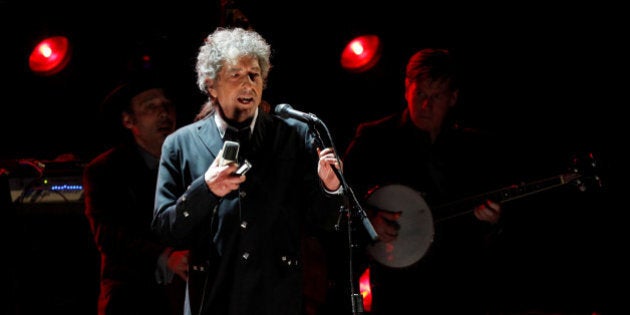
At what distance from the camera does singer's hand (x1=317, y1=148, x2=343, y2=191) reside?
280cm

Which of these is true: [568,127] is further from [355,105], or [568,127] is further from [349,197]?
[349,197]

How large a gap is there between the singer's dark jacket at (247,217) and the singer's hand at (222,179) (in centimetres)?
4

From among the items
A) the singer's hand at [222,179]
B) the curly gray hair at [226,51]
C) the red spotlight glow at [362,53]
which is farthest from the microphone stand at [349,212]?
the red spotlight glow at [362,53]

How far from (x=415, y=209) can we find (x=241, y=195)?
7.79 feet

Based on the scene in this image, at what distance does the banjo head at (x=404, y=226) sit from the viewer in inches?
197

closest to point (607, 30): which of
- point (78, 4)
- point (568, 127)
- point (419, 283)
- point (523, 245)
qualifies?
point (568, 127)

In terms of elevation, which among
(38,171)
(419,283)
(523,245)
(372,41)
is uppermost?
(372,41)

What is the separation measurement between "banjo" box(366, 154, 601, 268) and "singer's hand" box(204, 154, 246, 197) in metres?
2.37

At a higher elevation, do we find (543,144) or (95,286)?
(543,144)

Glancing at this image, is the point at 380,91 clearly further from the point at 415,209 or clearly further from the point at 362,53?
the point at 415,209

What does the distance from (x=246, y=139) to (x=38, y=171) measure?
2910 millimetres

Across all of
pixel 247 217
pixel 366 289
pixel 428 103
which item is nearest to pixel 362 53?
pixel 428 103

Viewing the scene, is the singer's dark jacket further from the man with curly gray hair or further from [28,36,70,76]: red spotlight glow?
[28,36,70,76]: red spotlight glow

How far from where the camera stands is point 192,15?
19.6 feet
